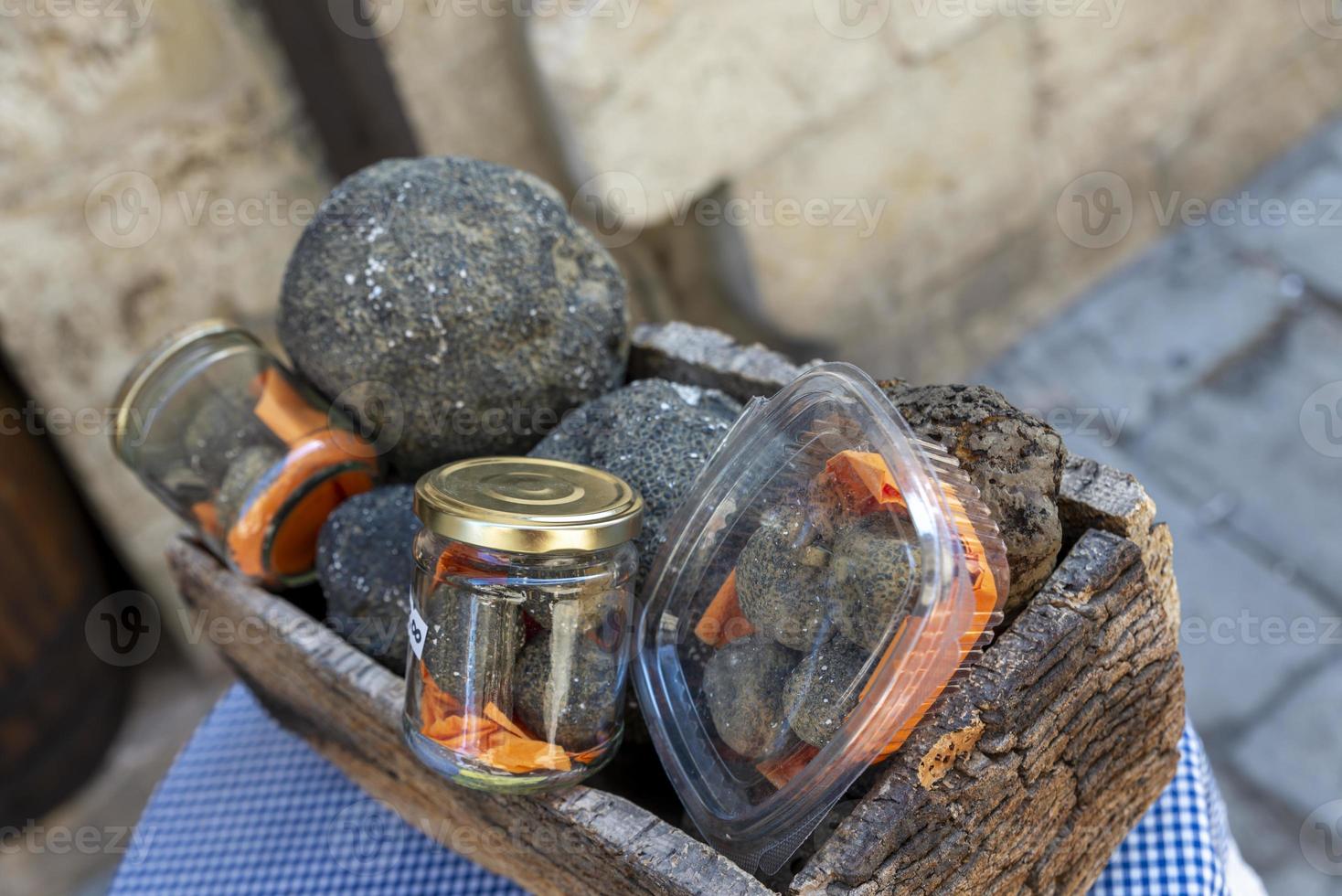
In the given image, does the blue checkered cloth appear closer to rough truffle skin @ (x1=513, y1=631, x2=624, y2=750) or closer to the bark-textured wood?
the bark-textured wood

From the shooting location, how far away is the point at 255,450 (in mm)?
1242

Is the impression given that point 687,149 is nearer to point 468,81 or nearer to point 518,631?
point 468,81

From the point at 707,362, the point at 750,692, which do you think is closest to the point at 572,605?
the point at 750,692

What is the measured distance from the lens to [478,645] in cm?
94

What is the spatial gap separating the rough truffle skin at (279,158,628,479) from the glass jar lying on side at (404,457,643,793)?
0.26 metres

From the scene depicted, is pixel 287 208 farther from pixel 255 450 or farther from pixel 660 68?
pixel 255 450

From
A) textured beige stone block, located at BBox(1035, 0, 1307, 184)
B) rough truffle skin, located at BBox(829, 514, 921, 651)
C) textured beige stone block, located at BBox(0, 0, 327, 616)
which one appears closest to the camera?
rough truffle skin, located at BBox(829, 514, 921, 651)

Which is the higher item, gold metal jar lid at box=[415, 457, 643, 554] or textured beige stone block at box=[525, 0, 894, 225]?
textured beige stone block at box=[525, 0, 894, 225]

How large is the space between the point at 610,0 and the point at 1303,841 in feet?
5.71

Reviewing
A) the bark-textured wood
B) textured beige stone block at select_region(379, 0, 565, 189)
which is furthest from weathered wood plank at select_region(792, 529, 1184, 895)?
textured beige stone block at select_region(379, 0, 565, 189)

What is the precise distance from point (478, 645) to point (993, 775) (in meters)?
0.41

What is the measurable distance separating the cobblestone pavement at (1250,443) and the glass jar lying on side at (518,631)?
1.36 metres

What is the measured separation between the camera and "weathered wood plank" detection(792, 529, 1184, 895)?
2.79 ft

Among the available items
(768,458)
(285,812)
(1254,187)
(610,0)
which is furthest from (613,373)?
(1254,187)
